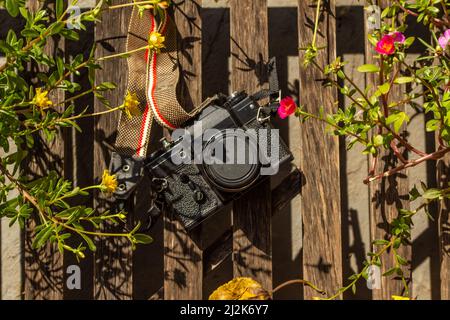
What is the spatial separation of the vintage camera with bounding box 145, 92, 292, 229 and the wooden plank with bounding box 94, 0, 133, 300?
123 millimetres

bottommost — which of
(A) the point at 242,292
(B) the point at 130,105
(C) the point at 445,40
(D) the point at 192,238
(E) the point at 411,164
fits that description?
(A) the point at 242,292

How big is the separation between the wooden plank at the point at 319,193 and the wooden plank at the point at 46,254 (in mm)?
525

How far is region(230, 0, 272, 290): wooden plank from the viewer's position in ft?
4.55

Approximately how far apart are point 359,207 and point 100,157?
646 mm

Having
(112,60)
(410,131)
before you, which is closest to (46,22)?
(112,60)

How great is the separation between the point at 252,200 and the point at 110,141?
13.1 inches

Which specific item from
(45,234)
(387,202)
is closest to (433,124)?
(387,202)

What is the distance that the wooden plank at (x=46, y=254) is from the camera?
1.38 m

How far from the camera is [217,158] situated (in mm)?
1332

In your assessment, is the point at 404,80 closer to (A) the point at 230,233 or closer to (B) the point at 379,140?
(B) the point at 379,140

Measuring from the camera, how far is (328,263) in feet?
4.56

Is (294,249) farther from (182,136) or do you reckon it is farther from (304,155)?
(182,136)

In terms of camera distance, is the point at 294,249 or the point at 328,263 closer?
the point at 328,263

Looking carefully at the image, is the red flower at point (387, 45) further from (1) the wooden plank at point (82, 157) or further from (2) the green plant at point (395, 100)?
(1) the wooden plank at point (82, 157)
